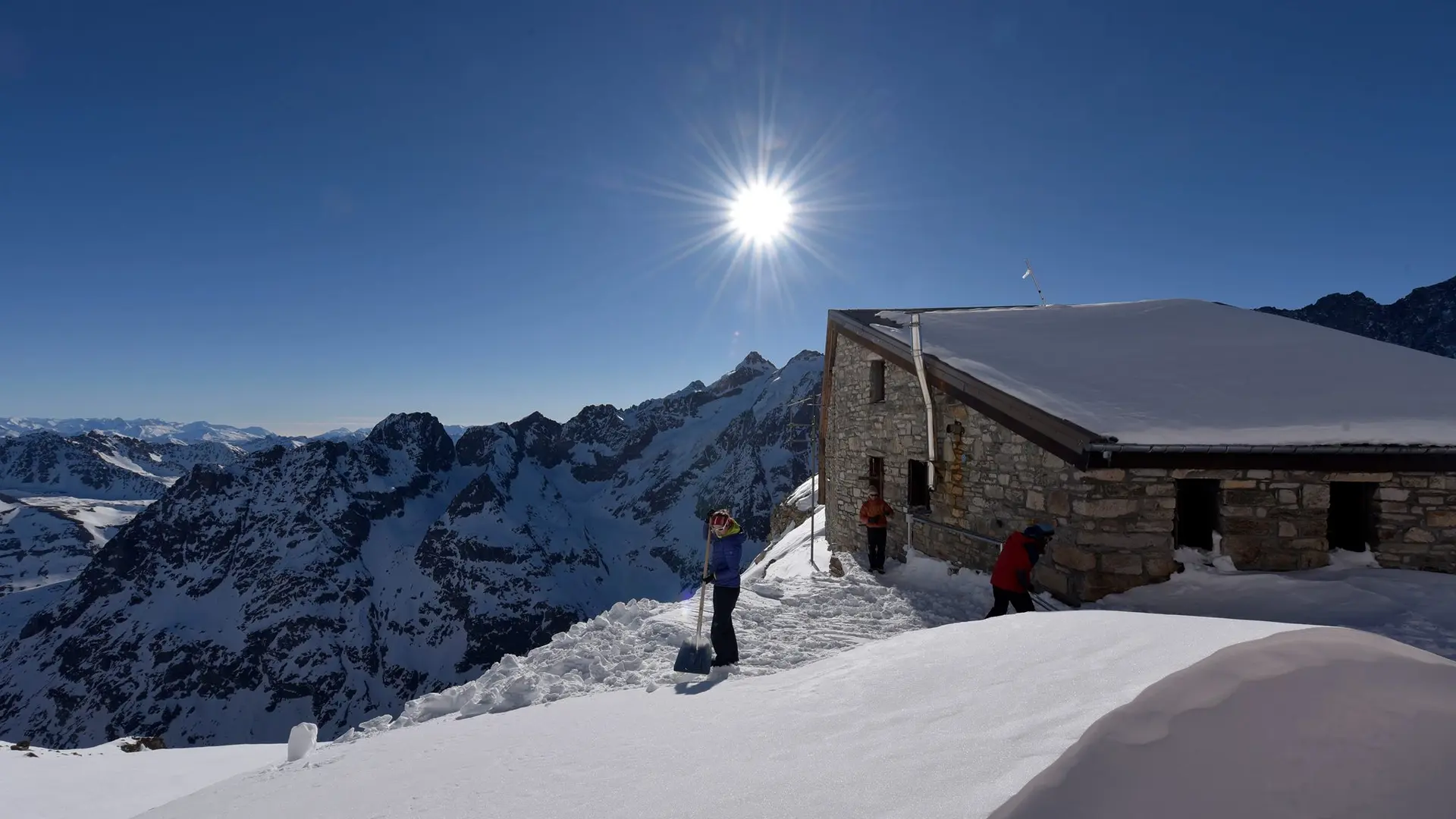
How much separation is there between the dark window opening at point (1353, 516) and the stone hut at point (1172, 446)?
23 millimetres

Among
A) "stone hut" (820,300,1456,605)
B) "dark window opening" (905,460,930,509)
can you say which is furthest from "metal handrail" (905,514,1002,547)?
"dark window opening" (905,460,930,509)

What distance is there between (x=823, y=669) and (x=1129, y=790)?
3.87 m

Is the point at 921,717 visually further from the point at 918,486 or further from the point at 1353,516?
the point at 918,486

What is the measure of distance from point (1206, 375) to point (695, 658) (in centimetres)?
835

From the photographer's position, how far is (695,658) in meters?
6.20

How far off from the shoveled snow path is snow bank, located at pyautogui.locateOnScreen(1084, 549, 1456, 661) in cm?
230

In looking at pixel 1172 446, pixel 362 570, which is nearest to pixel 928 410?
pixel 1172 446

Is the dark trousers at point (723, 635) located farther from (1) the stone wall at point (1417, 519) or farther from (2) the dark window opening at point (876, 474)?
(1) the stone wall at point (1417, 519)

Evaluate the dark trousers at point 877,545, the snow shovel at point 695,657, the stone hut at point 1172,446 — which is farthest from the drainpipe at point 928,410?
the snow shovel at point 695,657

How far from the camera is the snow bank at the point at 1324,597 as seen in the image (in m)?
6.25

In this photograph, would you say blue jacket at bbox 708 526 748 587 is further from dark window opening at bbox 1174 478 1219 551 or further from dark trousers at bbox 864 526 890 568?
dark window opening at bbox 1174 478 1219 551

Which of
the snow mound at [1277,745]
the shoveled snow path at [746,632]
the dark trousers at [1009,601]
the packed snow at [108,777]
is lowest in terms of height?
the packed snow at [108,777]

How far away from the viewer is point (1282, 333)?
10.3 metres

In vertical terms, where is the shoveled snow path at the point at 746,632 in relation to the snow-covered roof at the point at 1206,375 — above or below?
below
